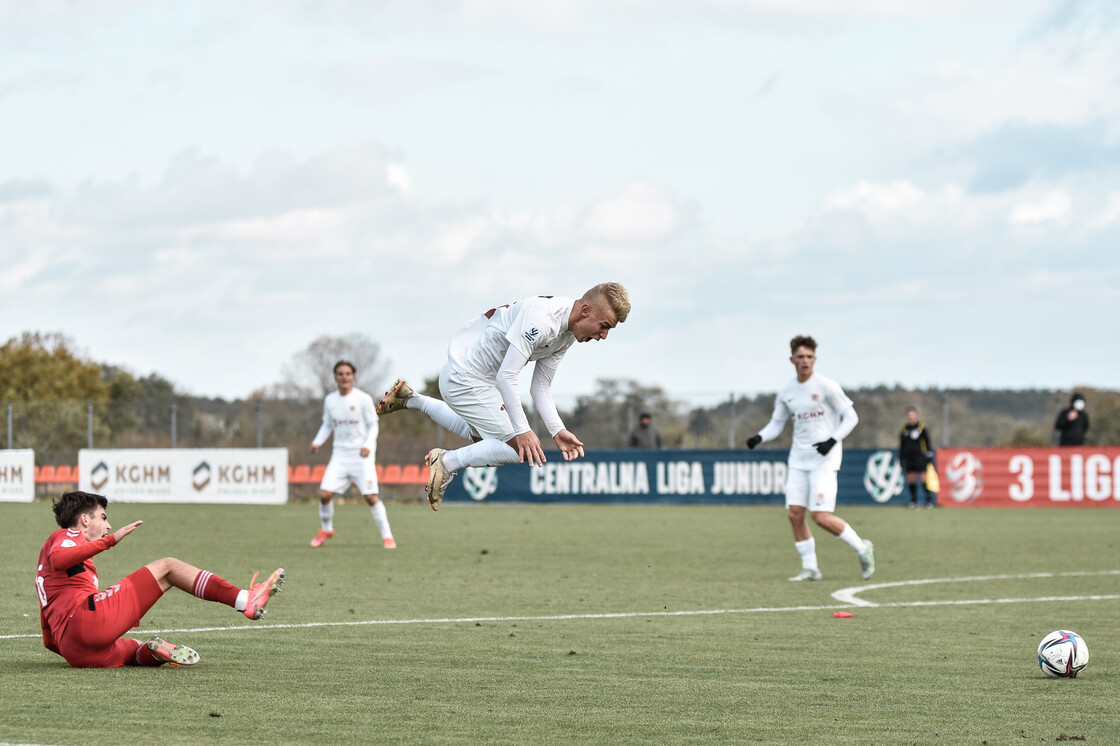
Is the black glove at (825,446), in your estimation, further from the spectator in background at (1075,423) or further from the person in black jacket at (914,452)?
the spectator in background at (1075,423)

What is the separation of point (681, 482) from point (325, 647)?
24594 mm

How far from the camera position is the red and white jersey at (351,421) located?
18766 mm

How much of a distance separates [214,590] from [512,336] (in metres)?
2.58

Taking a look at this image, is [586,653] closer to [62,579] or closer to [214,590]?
[214,590]

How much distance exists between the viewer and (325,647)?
863cm

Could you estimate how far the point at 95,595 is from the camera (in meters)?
7.30

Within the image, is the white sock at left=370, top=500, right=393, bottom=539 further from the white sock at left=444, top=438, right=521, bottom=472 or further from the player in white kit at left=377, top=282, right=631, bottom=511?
the white sock at left=444, top=438, right=521, bottom=472

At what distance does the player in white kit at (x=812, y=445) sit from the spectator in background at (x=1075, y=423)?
1779 centimetres

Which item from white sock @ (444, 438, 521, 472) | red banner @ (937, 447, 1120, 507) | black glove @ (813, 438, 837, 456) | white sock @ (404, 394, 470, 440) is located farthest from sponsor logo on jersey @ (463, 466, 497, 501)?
white sock @ (444, 438, 521, 472)

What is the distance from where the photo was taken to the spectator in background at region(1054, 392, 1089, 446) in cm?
3067

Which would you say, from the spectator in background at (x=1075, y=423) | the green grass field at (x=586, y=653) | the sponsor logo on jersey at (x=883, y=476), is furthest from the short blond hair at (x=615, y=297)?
the spectator in background at (x=1075, y=423)

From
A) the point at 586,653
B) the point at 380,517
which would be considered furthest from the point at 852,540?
the point at 380,517

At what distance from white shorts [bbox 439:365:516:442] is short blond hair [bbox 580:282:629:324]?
1138 millimetres

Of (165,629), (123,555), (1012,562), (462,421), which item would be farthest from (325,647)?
(1012,562)
